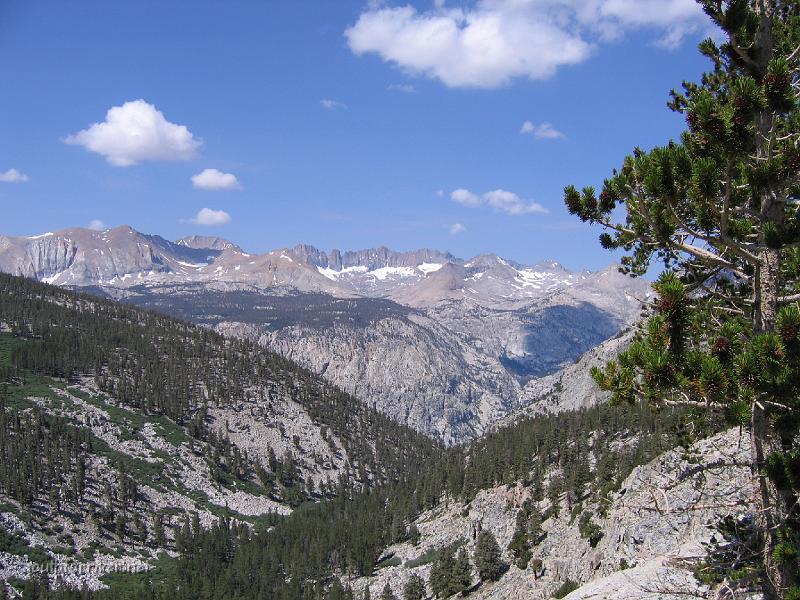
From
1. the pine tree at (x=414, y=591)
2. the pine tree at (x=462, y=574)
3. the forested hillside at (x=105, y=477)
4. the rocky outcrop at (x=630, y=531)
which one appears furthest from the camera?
the forested hillside at (x=105, y=477)

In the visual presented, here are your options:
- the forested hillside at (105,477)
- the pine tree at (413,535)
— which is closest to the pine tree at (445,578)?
the pine tree at (413,535)

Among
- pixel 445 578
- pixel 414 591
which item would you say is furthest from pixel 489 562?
pixel 414 591

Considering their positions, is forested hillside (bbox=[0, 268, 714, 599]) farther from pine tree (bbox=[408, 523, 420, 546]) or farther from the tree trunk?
the tree trunk

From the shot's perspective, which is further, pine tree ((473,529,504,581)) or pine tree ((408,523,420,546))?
pine tree ((408,523,420,546))

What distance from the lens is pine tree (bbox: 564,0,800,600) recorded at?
11312 mm

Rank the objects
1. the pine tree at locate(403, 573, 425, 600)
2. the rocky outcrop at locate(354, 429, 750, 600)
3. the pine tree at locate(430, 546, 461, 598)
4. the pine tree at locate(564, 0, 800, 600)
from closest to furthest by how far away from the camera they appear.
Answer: the pine tree at locate(564, 0, 800, 600) → the rocky outcrop at locate(354, 429, 750, 600) → the pine tree at locate(430, 546, 461, 598) → the pine tree at locate(403, 573, 425, 600)

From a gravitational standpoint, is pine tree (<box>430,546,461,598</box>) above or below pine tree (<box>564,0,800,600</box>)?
below

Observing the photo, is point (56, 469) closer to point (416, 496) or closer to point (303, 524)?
point (303, 524)

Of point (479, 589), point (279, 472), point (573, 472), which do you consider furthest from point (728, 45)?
→ point (279, 472)

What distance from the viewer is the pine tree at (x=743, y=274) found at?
37.1 ft

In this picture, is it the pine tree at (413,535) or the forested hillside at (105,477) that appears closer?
the pine tree at (413,535)

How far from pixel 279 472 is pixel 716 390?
652 feet

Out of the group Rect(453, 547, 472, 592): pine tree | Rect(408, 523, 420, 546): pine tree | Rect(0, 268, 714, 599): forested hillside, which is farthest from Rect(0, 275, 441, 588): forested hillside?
Rect(453, 547, 472, 592): pine tree

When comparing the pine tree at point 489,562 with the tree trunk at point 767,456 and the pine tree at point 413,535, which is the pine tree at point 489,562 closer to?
the pine tree at point 413,535
